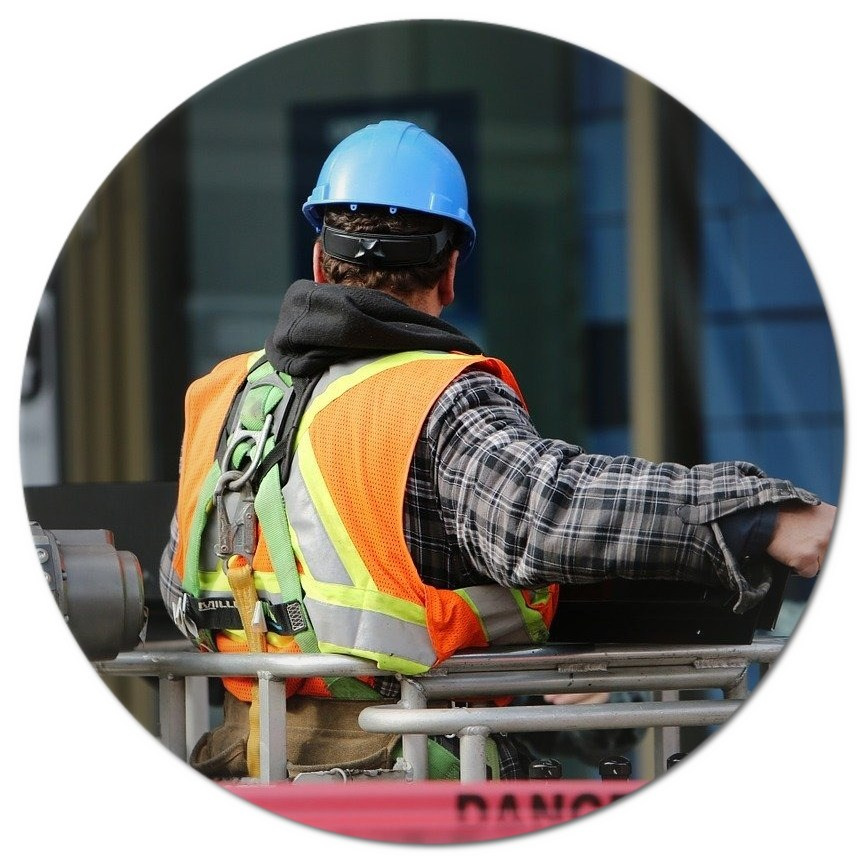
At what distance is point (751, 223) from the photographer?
13.9 ft

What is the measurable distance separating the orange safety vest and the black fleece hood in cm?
2

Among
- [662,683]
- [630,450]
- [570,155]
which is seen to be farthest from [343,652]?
[570,155]

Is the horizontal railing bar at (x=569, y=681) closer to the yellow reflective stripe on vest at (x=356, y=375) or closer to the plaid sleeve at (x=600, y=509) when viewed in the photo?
the plaid sleeve at (x=600, y=509)

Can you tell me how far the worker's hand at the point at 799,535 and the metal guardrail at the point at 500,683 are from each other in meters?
0.25

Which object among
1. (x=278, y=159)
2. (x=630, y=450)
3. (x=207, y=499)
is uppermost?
(x=278, y=159)

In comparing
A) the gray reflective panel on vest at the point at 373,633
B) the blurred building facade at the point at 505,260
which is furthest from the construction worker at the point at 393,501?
the blurred building facade at the point at 505,260

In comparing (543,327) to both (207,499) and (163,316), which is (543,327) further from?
(207,499)

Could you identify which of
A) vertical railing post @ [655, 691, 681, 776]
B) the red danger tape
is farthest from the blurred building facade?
the red danger tape

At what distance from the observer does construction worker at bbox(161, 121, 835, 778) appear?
1.43m

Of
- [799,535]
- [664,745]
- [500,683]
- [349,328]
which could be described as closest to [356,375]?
[349,328]

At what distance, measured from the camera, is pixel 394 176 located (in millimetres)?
1726

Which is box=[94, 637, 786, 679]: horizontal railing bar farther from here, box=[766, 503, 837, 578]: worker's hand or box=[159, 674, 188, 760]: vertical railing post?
box=[766, 503, 837, 578]: worker's hand

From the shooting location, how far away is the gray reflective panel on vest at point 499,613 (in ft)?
5.14

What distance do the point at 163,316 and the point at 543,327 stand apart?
136 cm
